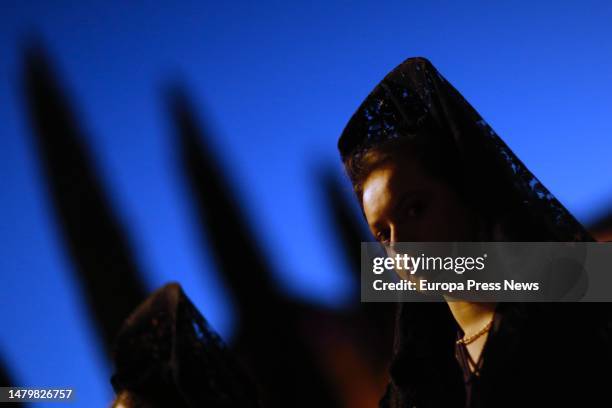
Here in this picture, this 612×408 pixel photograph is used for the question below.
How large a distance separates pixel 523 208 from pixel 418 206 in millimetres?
299

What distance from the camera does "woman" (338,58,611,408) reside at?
1056 mm

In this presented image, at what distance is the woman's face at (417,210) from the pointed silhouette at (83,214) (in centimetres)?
1691

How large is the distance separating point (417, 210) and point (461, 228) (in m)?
0.14

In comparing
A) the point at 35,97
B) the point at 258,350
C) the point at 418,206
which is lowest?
the point at 258,350

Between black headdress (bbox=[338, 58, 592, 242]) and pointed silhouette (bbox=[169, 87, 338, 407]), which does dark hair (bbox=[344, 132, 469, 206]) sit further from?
pointed silhouette (bbox=[169, 87, 338, 407])

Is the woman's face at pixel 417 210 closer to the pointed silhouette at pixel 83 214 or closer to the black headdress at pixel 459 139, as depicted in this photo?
the black headdress at pixel 459 139

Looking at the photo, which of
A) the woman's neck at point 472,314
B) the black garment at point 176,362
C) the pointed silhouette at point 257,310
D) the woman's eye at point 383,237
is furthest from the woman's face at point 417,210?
the pointed silhouette at point 257,310

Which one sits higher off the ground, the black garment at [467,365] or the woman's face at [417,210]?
the woman's face at [417,210]

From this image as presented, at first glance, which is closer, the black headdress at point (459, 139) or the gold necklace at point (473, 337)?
the black headdress at point (459, 139)

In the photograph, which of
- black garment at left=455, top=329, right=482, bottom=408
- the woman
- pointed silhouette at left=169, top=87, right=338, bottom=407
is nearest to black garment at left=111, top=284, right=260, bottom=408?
the woman

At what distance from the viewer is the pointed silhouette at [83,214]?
17.5 m

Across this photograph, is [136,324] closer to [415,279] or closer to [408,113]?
[415,279]

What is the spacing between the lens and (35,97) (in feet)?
74.7

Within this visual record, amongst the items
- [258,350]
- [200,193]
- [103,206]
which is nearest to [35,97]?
[103,206]
